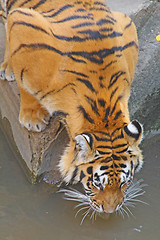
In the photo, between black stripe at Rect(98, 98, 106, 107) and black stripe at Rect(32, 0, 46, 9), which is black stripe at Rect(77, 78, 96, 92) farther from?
black stripe at Rect(32, 0, 46, 9)

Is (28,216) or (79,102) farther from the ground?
(79,102)

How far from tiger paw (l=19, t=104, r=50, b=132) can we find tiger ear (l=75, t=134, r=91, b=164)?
1.07 meters

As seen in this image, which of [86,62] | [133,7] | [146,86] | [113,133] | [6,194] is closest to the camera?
[113,133]

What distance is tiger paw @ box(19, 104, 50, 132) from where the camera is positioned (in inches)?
180

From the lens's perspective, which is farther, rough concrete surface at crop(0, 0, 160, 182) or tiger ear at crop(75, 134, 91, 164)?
rough concrete surface at crop(0, 0, 160, 182)

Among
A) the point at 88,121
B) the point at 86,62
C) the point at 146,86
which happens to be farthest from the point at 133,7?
the point at 88,121

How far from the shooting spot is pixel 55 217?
4445 mm

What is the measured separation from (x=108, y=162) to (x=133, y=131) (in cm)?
32

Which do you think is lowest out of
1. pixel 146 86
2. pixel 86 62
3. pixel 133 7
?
pixel 146 86

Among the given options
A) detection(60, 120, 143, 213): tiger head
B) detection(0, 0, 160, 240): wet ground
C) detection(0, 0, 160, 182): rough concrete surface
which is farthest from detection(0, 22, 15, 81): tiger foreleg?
detection(60, 120, 143, 213): tiger head

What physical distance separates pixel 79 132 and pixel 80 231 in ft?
3.84

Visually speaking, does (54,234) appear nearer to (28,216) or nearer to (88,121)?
(28,216)

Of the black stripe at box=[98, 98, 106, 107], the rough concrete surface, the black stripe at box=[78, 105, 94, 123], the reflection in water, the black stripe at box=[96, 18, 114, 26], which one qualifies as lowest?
the reflection in water

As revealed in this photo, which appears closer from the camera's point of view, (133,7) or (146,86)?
(146,86)
